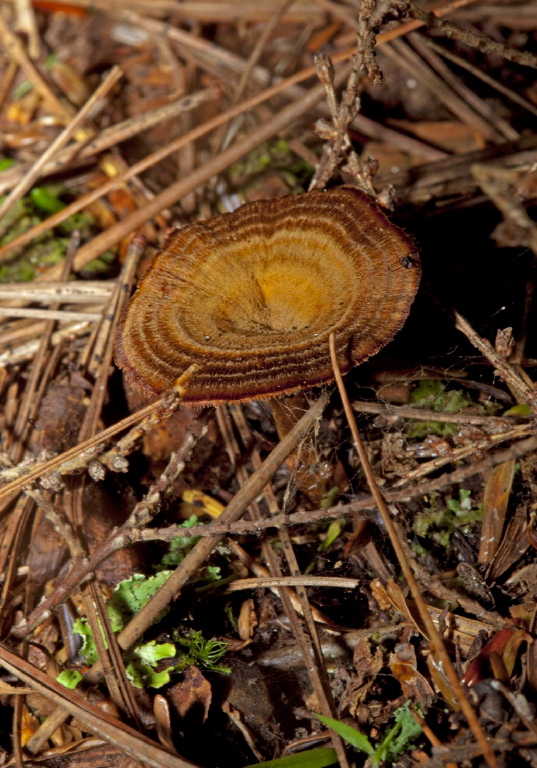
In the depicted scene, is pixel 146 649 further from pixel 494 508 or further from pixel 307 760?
pixel 494 508

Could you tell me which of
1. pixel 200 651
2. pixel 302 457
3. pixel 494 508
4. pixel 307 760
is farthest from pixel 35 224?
pixel 307 760

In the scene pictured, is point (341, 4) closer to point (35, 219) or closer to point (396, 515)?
point (35, 219)

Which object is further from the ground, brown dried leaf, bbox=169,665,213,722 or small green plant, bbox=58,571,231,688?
small green plant, bbox=58,571,231,688

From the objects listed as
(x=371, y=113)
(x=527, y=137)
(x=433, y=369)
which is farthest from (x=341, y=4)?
(x=433, y=369)

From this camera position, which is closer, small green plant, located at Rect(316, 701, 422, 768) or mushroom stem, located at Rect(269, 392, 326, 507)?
small green plant, located at Rect(316, 701, 422, 768)

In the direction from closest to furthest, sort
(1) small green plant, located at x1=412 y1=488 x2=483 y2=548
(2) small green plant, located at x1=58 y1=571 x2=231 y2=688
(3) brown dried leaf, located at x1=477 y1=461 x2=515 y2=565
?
(2) small green plant, located at x1=58 y1=571 x2=231 y2=688 < (3) brown dried leaf, located at x1=477 y1=461 x2=515 y2=565 < (1) small green plant, located at x1=412 y1=488 x2=483 y2=548

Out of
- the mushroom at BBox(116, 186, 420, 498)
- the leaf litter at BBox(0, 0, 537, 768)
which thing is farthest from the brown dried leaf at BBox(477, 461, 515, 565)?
the mushroom at BBox(116, 186, 420, 498)

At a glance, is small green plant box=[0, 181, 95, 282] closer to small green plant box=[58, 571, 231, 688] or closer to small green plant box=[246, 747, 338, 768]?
small green plant box=[58, 571, 231, 688]
